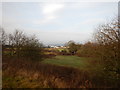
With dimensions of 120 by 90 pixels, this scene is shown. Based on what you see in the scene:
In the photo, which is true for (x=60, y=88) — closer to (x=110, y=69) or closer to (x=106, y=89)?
(x=106, y=89)

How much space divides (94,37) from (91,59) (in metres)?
2.16

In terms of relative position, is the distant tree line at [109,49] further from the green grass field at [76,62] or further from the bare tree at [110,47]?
the green grass field at [76,62]

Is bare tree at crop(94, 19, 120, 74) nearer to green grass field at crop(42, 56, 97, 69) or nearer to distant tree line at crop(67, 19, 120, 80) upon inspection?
distant tree line at crop(67, 19, 120, 80)

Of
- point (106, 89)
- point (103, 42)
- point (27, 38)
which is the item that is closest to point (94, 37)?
point (103, 42)

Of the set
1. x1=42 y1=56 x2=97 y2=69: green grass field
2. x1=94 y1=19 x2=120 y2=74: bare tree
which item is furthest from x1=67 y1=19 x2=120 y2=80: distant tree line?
x1=42 y1=56 x2=97 y2=69: green grass field

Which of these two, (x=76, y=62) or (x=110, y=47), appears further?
(x=76, y=62)

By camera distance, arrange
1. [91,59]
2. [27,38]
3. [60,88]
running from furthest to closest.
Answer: [27,38], [91,59], [60,88]

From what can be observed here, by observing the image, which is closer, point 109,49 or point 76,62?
point 109,49

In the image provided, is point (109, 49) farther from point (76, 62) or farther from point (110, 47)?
point (76, 62)

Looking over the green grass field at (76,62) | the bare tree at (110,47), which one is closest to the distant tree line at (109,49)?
the bare tree at (110,47)

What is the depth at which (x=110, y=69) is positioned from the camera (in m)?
7.30

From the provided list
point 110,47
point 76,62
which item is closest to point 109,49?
point 110,47

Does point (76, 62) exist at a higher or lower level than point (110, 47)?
lower

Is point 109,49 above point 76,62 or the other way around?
above
